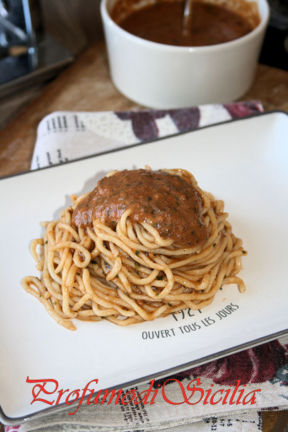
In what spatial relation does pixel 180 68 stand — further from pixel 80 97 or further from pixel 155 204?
pixel 155 204

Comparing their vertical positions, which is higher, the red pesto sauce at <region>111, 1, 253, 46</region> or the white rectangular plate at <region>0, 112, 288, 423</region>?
the red pesto sauce at <region>111, 1, 253, 46</region>

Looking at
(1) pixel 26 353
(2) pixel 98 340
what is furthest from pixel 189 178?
A: (1) pixel 26 353

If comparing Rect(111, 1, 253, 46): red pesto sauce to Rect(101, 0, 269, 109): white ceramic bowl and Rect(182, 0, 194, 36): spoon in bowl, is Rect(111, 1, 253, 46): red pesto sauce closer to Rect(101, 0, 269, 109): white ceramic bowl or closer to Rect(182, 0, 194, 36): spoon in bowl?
Rect(182, 0, 194, 36): spoon in bowl

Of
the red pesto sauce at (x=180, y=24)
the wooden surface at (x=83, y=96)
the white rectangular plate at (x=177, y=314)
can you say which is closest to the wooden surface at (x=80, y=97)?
the wooden surface at (x=83, y=96)

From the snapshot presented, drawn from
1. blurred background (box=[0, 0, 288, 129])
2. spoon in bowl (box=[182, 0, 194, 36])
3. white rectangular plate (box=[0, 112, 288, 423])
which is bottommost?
white rectangular plate (box=[0, 112, 288, 423])

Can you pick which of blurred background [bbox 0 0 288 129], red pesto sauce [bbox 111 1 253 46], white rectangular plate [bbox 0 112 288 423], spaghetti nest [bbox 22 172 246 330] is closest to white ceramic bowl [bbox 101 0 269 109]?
red pesto sauce [bbox 111 1 253 46]

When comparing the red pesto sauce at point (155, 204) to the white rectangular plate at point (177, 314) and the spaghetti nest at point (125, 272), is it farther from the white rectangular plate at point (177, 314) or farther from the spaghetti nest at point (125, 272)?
the white rectangular plate at point (177, 314)

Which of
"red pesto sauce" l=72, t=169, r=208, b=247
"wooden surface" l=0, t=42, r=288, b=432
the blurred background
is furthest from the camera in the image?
the blurred background

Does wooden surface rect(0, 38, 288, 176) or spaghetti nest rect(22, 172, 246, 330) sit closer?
spaghetti nest rect(22, 172, 246, 330)
